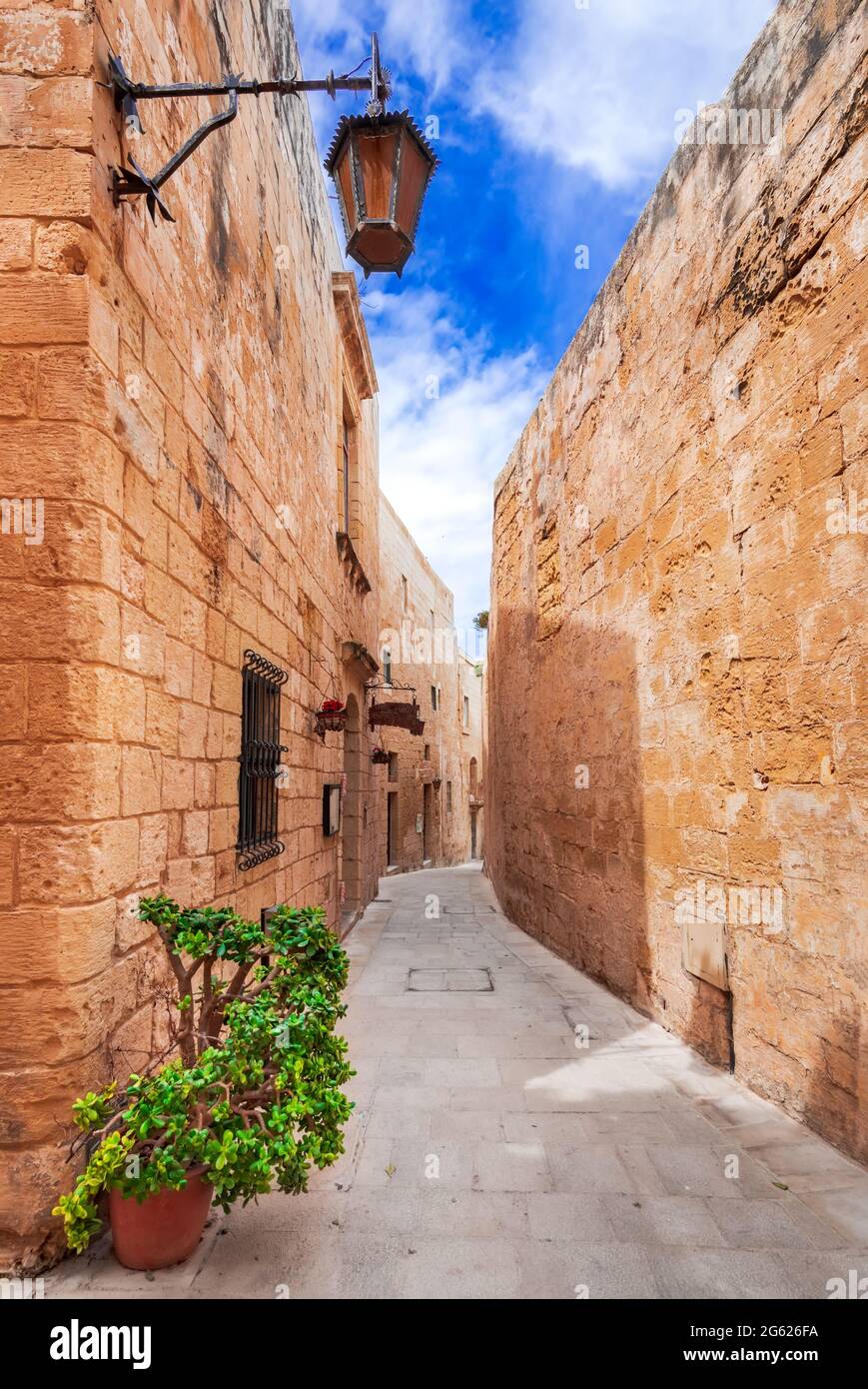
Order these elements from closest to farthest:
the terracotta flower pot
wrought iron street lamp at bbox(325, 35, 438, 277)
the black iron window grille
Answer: the terracotta flower pot → wrought iron street lamp at bbox(325, 35, 438, 277) → the black iron window grille

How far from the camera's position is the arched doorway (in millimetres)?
8570

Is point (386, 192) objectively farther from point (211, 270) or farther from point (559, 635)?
point (559, 635)

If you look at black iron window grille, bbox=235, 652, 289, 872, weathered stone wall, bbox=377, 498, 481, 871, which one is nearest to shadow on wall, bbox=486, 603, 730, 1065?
black iron window grille, bbox=235, 652, 289, 872

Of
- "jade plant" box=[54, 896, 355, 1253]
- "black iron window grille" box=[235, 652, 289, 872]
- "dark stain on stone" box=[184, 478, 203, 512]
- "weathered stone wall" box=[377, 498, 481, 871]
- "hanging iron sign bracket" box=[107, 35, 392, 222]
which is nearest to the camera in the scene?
"jade plant" box=[54, 896, 355, 1253]

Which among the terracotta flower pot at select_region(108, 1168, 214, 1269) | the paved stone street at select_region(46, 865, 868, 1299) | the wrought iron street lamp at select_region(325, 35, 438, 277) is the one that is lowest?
the paved stone street at select_region(46, 865, 868, 1299)

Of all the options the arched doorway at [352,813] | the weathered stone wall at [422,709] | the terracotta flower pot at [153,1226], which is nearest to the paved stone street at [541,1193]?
the terracotta flower pot at [153,1226]

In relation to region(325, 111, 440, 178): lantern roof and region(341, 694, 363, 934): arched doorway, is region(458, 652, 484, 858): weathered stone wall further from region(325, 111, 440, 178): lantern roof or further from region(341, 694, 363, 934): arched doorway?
region(325, 111, 440, 178): lantern roof

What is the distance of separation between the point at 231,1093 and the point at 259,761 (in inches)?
88.0

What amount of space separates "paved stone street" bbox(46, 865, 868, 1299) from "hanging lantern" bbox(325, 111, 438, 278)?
3.31 m

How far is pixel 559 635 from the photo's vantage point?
6.37 meters

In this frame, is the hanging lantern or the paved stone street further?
the hanging lantern

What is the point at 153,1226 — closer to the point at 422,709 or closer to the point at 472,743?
the point at 422,709

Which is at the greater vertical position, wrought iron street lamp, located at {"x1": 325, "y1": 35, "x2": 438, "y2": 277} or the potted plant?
wrought iron street lamp, located at {"x1": 325, "y1": 35, "x2": 438, "y2": 277}

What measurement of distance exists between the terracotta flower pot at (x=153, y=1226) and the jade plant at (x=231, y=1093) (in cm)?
8
